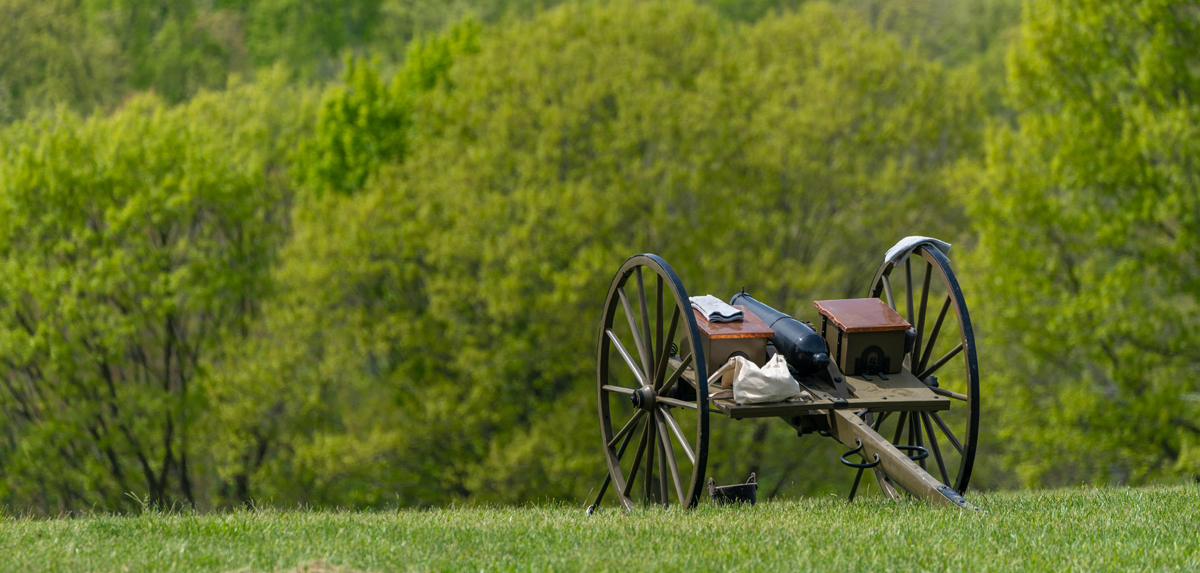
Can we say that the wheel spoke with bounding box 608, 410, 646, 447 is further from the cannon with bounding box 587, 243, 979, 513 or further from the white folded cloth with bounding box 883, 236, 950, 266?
the white folded cloth with bounding box 883, 236, 950, 266

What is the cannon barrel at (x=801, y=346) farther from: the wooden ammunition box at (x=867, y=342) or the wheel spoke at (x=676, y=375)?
the wheel spoke at (x=676, y=375)

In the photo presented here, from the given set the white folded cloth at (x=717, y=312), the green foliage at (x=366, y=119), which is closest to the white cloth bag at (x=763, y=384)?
the white folded cloth at (x=717, y=312)

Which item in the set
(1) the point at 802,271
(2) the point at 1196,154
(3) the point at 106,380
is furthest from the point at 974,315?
(3) the point at 106,380

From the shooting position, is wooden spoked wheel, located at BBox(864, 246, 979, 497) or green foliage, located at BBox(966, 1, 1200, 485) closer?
wooden spoked wheel, located at BBox(864, 246, 979, 497)

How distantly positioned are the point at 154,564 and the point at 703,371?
3.20 meters

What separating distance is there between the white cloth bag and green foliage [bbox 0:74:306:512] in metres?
16.4

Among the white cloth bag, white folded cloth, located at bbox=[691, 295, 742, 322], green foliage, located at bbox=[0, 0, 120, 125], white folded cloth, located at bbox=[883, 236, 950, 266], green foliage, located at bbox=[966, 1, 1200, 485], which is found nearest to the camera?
the white cloth bag

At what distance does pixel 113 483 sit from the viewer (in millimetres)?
20203

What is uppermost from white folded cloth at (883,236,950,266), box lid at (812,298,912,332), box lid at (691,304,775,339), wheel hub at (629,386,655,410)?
white folded cloth at (883,236,950,266)

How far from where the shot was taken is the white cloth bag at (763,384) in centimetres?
614

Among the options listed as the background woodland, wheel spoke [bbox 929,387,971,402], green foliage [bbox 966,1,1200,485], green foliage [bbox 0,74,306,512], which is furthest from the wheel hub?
green foliage [bbox 0,74,306,512]

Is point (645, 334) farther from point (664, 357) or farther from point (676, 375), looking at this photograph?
point (676, 375)

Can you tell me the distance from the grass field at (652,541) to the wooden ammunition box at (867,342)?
3.21 ft

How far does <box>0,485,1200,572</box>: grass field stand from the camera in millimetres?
4574
